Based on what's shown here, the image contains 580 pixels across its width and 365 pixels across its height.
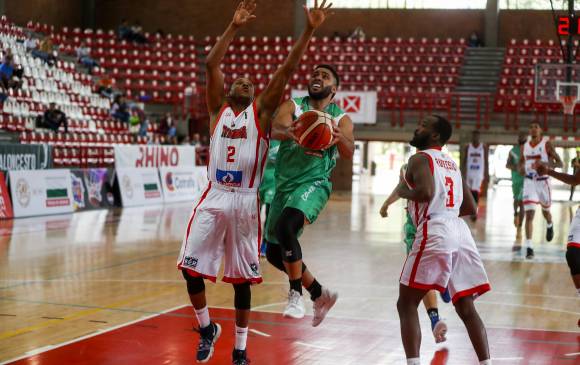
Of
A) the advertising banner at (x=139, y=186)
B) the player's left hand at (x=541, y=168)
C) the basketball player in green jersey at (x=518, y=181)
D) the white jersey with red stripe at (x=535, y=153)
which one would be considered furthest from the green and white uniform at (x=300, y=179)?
the advertising banner at (x=139, y=186)

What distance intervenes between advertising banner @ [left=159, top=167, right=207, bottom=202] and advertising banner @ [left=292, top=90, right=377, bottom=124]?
6272 mm

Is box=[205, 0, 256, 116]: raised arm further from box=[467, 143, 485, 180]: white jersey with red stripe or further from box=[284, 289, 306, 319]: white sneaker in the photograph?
box=[467, 143, 485, 180]: white jersey with red stripe

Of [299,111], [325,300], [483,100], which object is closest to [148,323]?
[325,300]

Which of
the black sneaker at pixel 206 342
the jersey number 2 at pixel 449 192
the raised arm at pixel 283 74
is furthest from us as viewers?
the black sneaker at pixel 206 342

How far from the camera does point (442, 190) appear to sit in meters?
5.38

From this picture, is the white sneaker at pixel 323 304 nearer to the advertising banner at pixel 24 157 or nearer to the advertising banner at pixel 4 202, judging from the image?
the advertising banner at pixel 4 202

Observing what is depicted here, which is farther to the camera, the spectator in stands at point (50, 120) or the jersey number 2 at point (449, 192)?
the spectator in stands at point (50, 120)

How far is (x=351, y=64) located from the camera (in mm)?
33156

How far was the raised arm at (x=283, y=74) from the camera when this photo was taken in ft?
19.0

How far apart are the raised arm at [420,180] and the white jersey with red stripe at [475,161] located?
1436 cm

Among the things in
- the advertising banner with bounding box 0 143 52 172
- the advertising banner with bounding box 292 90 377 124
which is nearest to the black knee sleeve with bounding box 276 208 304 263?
the advertising banner with bounding box 0 143 52 172

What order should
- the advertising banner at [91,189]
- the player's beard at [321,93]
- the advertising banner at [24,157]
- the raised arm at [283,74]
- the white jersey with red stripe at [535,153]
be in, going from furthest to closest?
the advertising banner at [91,189] → the advertising banner at [24,157] → the white jersey with red stripe at [535,153] → the player's beard at [321,93] → the raised arm at [283,74]

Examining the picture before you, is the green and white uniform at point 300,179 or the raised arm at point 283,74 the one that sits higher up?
the raised arm at point 283,74

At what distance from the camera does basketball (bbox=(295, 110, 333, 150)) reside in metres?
5.92
